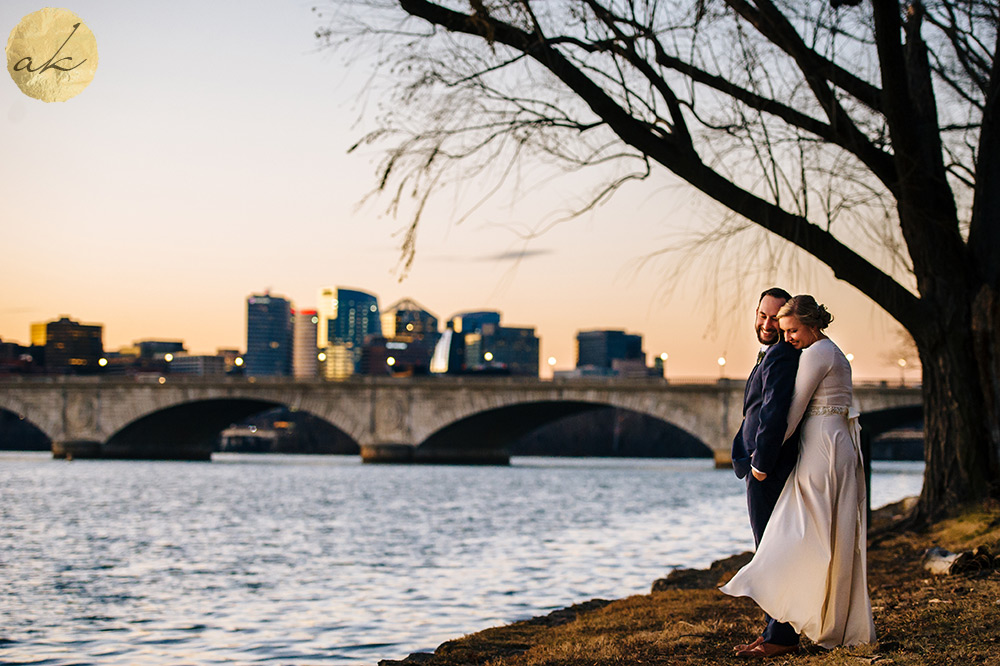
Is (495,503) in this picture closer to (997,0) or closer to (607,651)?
(997,0)

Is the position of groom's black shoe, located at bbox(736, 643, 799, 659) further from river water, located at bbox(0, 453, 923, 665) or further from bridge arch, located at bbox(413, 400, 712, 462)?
bridge arch, located at bbox(413, 400, 712, 462)

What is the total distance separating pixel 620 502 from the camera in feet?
110

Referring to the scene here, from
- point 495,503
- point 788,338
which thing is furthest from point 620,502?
point 788,338

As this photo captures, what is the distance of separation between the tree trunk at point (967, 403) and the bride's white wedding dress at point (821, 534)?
5.08 metres

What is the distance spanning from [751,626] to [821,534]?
1.81 metres

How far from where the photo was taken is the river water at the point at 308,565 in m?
10.1

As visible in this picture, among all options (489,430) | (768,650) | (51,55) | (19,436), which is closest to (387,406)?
(489,430)

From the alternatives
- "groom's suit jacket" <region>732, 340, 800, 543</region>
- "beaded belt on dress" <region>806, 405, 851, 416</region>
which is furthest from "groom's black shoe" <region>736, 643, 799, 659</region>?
"beaded belt on dress" <region>806, 405, 851, 416</region>

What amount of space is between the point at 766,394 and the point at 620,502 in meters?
28.2

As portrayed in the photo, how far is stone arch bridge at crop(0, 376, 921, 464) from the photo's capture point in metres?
59.0

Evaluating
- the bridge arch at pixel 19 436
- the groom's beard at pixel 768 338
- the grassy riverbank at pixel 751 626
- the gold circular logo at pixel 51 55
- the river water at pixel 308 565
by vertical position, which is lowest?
the bridge arch at pixel 19 436

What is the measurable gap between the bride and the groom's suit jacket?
2.3 inches

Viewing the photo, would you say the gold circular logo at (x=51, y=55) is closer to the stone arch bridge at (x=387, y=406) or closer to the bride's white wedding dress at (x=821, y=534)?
the bride's white wedding dress at (x=821, y=534)

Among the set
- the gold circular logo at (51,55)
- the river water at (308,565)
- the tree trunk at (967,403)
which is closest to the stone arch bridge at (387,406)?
the river water at (308,565)
